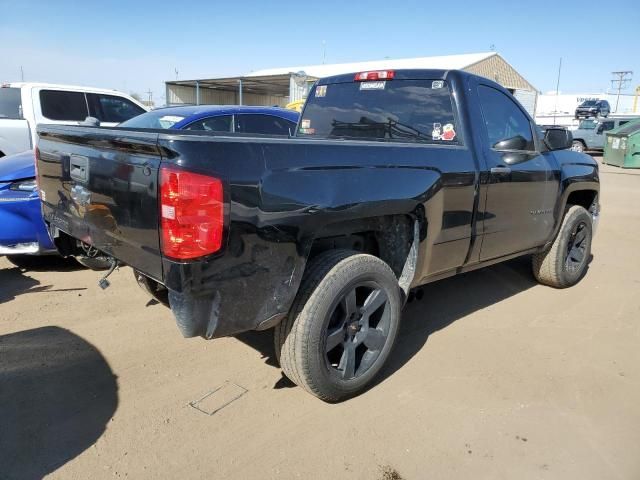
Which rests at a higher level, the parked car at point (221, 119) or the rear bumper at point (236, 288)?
the parked car at point (221, 119)

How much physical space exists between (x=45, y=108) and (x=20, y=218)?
460cm

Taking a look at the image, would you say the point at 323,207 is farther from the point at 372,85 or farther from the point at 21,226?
the point at 21,226

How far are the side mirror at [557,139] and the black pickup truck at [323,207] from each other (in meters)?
0.01

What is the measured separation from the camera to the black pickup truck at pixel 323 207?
2135mm

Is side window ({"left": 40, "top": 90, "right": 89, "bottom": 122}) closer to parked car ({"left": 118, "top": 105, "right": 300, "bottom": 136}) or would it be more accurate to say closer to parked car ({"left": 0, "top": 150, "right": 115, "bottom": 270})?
parked car ({"left": 118, "top": 105, "right": 300, "bottom": 136})

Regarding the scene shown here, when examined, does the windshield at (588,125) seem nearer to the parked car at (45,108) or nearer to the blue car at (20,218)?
the parked car at (45,108)

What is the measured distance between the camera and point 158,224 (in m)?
2.14

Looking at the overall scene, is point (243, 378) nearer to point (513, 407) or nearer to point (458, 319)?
point (513, 407)

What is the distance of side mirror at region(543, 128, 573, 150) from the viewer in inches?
167

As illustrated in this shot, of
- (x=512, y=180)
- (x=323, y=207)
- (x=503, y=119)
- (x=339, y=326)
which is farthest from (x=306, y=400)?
(x=503, y=119)

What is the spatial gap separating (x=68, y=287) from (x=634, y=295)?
530 centimetres

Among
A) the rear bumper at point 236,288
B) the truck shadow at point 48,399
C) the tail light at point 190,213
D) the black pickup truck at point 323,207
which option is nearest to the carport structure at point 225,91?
the black pickup truck at point 323,207

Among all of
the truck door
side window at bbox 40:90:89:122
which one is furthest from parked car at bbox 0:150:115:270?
side window at bbox 40:90:89:122

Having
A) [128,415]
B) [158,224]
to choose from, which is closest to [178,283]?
[158,224]
